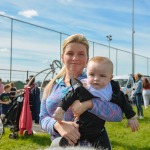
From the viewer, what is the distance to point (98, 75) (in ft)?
6.37

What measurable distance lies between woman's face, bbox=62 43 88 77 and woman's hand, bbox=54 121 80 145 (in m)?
0.35

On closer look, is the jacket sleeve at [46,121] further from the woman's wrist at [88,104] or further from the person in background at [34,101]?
the person in background at [34,101]

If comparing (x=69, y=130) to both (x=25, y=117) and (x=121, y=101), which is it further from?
(x=25, y=117)

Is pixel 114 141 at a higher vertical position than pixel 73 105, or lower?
lower

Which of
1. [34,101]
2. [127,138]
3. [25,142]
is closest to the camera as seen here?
[25,142]

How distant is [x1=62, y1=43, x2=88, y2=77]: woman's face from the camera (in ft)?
6.88

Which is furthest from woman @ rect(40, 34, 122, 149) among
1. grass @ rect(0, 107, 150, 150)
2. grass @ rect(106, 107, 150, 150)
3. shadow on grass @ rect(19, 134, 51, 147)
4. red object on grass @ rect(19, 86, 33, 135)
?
red object on grass @ rect(19, 86, 33, 135)

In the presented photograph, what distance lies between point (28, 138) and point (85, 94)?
6.55m

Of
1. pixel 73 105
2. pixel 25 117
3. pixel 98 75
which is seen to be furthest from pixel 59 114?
pixel 25 117

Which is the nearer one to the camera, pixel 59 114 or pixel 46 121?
pixel 59 114

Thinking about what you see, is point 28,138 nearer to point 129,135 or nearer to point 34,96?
point 34,96

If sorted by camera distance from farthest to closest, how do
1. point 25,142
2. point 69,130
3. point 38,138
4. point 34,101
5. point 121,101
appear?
point 34,101
point 38,138
point 25,142
point 121,101
point 69,130

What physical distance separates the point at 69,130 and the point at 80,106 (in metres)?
0.15

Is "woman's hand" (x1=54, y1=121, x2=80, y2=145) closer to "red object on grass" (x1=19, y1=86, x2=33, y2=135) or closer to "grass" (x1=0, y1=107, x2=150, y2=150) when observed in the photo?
"grass" (x1=0, y1=107, x2=150, y2=150)
